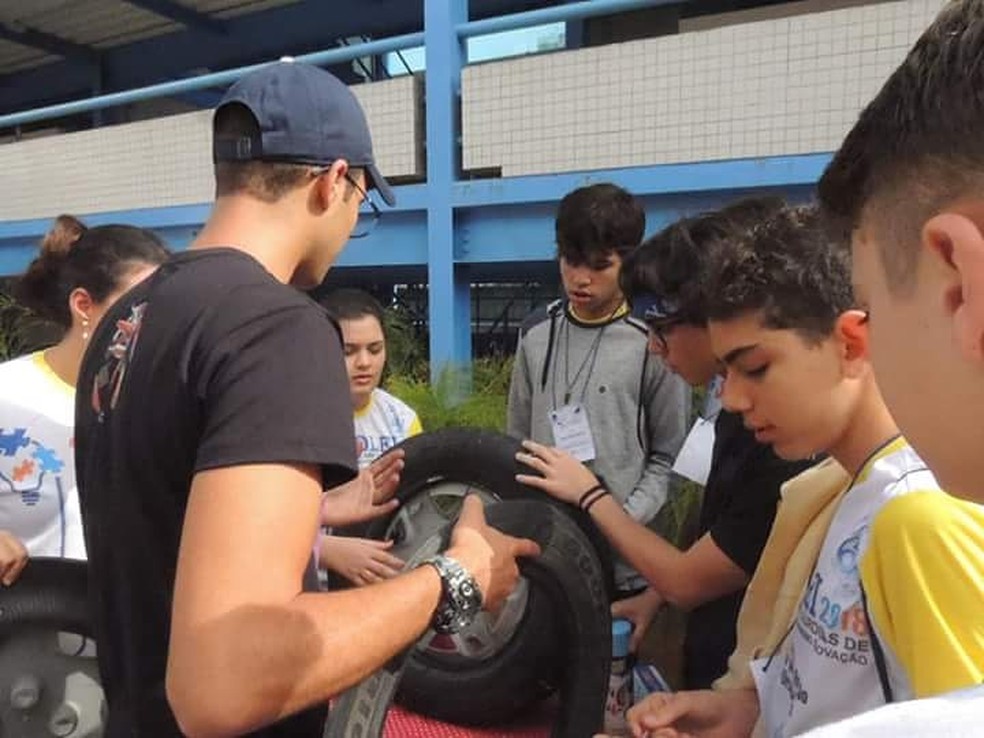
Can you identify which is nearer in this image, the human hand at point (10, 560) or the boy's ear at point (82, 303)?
the human hand at point (10, 560)

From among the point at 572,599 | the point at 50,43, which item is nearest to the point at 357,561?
the point at 572,599

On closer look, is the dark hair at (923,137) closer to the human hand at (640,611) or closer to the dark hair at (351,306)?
the human hand at (640,611)

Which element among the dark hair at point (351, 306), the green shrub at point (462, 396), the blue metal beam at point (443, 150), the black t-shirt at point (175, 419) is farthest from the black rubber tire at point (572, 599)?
the blue metal beam at point (443, 150)

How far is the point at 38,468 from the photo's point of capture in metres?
2.11

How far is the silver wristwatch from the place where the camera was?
114 centimetres

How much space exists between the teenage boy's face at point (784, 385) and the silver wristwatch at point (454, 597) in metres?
0.54

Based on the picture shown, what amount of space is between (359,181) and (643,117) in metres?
3.61

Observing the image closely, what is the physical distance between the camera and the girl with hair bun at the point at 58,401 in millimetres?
2113

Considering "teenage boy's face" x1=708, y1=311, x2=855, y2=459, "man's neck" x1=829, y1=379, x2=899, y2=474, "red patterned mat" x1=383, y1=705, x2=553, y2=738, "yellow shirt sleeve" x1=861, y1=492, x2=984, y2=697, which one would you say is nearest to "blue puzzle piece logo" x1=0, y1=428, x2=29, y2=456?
"red patterned mat" x1=383, y1=705, x2=553, y2=738

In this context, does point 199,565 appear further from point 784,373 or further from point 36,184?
point 36,184

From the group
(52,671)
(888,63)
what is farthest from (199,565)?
(888,63)

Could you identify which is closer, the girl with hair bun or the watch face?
the watch face

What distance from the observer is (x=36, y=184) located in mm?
7637

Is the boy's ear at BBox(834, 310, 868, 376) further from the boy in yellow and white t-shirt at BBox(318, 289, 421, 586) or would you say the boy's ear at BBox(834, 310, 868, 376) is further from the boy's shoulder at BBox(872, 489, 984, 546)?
the boy in yellow and white t-shirt at BBox(318, 289, 421, 586)
